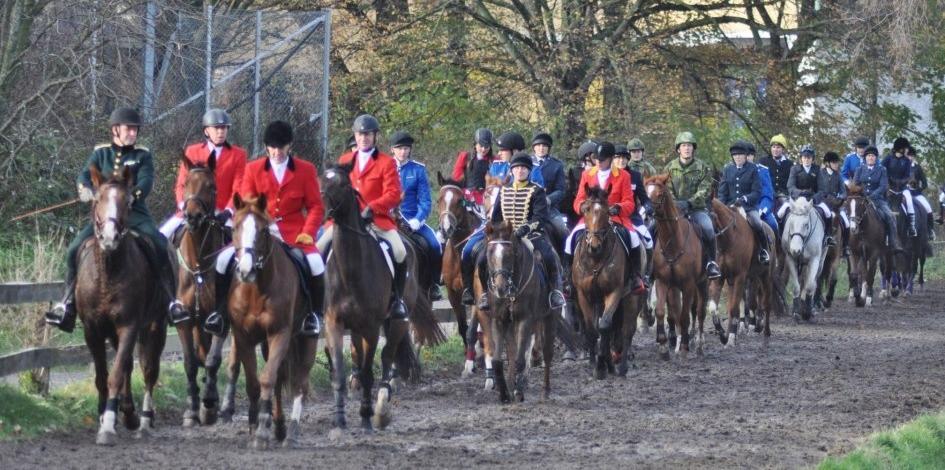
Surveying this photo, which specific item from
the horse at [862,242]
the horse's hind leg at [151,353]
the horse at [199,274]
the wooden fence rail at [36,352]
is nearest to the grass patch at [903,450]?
the horse at [199,274]

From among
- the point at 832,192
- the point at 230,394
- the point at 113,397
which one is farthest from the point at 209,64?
the point at 832,192

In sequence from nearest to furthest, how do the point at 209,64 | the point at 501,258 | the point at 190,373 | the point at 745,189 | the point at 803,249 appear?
the point at 190,373, the point at 501,258, the point at 209,64, the point at 745,189, the point at 803,249

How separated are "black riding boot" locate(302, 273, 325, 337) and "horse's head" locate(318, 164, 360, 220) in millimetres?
647

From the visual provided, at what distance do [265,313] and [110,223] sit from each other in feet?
A: 3.87

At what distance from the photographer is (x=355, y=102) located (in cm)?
2805

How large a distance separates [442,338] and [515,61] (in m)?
13.3

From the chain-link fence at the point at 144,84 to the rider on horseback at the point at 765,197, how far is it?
578cm

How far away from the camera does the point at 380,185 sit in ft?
42.8

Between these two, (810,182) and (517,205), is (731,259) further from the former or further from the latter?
(517,205)

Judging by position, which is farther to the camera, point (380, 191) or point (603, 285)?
point (603, 285)

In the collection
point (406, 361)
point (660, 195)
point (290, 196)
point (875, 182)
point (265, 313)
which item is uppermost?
point (875, 182)

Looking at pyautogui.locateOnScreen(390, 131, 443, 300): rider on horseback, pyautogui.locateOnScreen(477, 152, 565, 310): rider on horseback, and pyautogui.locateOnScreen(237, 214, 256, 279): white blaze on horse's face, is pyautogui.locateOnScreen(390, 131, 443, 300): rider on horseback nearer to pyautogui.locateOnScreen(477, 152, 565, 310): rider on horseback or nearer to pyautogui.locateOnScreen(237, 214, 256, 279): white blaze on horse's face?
pyautogui.locateOnScreen(477, 152, 565, 310): rider on horseback

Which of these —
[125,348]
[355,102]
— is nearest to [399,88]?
[355,102]

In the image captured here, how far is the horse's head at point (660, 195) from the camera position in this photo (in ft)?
57.6
